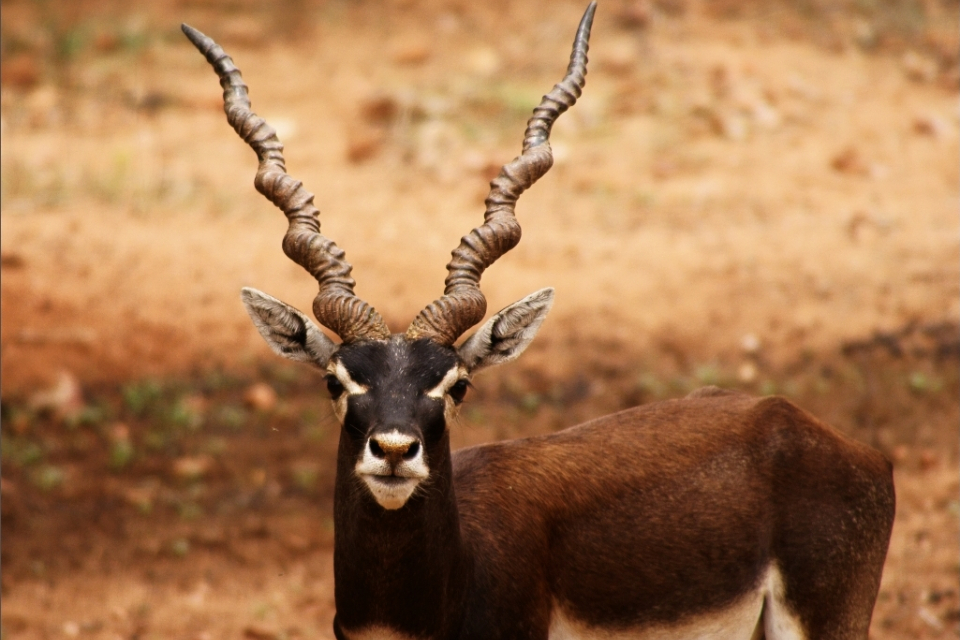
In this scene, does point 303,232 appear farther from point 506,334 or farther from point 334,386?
point 506,334

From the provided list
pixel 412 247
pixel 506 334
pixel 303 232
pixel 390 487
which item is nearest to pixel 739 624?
pixel 506 334

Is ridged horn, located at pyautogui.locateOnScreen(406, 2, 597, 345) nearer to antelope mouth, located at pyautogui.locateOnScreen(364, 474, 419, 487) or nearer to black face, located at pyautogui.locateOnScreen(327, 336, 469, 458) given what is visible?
black face, located at pyautogui.locateOnScreen(327, 336, 469, 458)

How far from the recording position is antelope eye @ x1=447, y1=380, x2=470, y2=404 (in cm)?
567

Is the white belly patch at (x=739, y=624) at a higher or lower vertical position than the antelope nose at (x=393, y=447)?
lower

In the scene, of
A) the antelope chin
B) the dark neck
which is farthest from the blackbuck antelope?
the antelope chin

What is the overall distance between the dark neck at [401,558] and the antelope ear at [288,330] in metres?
0.50

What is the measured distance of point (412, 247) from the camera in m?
13.0

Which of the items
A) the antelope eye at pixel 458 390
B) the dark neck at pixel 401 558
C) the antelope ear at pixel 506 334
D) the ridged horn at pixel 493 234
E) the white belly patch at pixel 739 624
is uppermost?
the ridged horn at pixel 493 234

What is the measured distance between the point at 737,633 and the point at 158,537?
4.72m

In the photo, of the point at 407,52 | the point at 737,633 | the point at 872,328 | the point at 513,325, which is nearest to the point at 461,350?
the point at 513,325

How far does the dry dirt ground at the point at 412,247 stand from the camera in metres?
9.47

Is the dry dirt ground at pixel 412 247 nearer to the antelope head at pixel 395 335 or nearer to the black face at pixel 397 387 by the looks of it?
the antelope head at pixel 395 335

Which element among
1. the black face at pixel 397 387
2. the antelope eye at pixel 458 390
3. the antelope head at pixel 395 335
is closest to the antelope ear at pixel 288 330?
the antelope head at pixel 395 335

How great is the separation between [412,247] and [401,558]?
7.54 m
